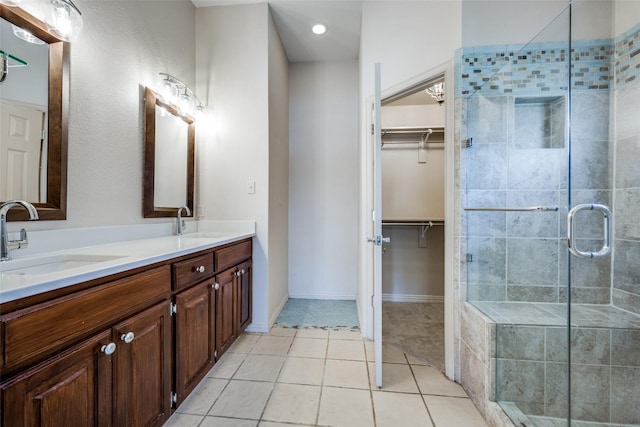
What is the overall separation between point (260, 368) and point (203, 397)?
37 cm

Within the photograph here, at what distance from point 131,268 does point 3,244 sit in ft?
1.56

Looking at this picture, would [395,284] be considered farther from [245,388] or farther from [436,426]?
[245,388]

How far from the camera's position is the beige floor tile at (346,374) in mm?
1600

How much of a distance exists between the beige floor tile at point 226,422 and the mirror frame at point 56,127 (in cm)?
123

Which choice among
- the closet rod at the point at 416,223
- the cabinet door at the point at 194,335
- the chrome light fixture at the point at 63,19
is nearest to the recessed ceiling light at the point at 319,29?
the chrome light fixture at the point at 63,19

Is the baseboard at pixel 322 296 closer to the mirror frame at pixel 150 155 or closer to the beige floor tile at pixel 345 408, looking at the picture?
the beige floor tile at pixel 345 408

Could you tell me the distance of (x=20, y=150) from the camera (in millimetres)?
1095

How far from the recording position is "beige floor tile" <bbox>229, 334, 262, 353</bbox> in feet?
6.43

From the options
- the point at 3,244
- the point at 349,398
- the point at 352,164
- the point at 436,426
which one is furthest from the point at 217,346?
the point at 352,164

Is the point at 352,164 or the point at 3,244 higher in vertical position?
the point at 352,164

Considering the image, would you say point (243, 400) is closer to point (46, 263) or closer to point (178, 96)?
point (46, 263)

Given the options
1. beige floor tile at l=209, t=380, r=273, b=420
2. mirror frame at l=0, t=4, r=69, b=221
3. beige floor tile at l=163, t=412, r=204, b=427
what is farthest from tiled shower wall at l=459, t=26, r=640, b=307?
mirror frame at l=0, t=4, r=69, b=221

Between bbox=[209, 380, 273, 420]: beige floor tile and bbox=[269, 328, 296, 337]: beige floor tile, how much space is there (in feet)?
2.01

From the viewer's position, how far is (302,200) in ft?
10.2
